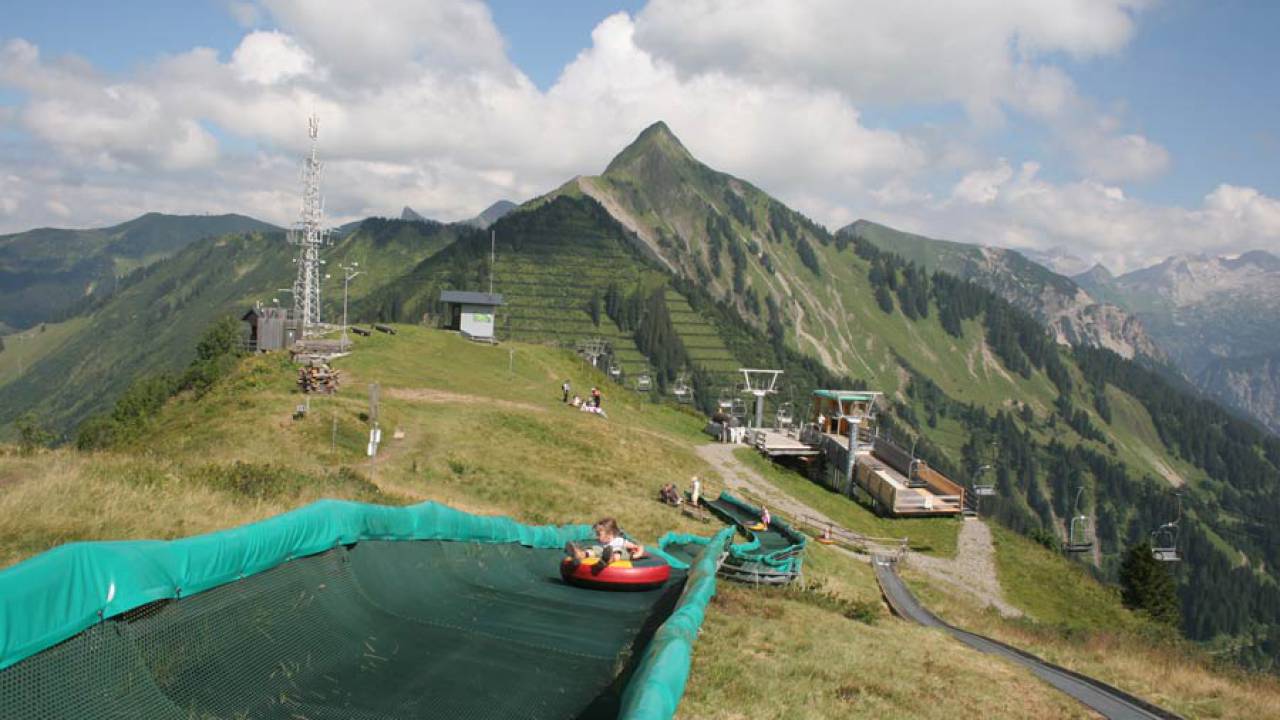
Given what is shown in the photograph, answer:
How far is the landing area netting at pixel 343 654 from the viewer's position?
680cm

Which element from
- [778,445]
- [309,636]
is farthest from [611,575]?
[778,445]

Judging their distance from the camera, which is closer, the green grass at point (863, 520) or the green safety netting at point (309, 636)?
the green safety netting at point (309, 636)

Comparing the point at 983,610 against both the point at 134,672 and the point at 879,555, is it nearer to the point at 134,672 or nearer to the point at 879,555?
the point at 879,555

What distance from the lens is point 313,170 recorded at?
6594 cm

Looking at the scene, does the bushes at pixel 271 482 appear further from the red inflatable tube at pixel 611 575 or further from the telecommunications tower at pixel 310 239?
the telecommunications tower at pixel 310 239

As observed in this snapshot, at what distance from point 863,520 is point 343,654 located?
42852 mm

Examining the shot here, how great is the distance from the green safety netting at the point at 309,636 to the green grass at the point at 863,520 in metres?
34.9

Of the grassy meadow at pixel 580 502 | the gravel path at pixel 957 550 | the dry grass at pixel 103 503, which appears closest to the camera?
the dry grass at pixel 103 503

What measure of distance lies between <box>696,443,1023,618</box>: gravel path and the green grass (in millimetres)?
705

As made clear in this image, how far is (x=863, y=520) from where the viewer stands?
1864 inches

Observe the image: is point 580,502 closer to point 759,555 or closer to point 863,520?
point 759,555

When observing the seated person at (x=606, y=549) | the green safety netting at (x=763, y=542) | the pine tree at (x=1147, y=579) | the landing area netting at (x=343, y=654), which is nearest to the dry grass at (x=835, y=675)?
the landing area netting at (x=343, y=654)

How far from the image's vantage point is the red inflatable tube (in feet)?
50.9

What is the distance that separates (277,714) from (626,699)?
3446mm
